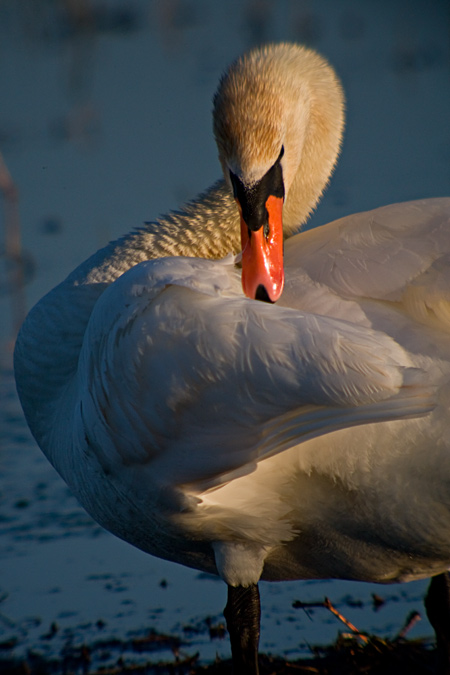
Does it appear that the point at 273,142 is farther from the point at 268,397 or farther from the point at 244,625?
the point at 244,625

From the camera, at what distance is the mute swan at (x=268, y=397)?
2219 millimetres

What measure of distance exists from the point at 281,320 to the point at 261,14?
Answer: 7.62 metres

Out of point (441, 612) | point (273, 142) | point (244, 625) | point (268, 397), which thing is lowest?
point (441, 612)

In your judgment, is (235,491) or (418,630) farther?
(418,630)

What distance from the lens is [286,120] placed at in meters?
3.42

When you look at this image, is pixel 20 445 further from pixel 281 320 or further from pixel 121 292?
pixel 281 320

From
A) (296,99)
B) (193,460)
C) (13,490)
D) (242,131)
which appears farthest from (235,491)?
(13,490)

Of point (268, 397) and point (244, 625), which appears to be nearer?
point (268, 397)

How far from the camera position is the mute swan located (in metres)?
2.22

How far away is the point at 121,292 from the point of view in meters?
2.56

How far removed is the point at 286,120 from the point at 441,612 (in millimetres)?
1908

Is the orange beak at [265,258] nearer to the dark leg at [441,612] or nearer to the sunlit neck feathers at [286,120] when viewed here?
the sunlit neck feathers at [286,120]

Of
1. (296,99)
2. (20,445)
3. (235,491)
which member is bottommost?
(20,445)

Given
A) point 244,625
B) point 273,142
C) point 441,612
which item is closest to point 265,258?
point 273,142
